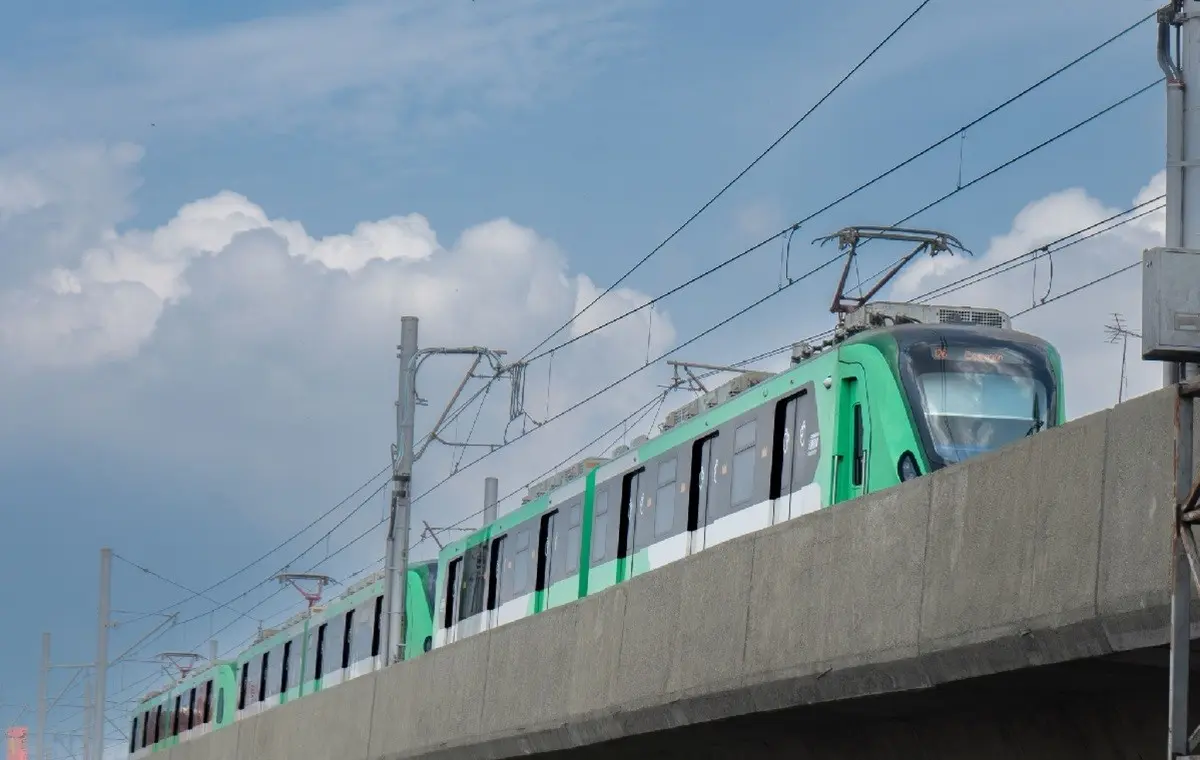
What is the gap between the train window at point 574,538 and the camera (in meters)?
23.6

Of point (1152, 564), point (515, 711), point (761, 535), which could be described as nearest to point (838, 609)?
point (761, 535)

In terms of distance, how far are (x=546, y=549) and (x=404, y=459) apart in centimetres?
567

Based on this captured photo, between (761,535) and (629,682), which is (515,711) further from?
(761,535)

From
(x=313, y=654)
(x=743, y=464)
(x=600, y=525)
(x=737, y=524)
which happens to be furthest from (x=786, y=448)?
(x=313, y=654)

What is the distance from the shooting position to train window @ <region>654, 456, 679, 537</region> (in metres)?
20.8

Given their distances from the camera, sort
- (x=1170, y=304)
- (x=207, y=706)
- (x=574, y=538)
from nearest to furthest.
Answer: (x=1170, y=304) → (x=574, y=538) → (x=207, y=706)

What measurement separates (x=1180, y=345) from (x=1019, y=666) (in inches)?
64.3

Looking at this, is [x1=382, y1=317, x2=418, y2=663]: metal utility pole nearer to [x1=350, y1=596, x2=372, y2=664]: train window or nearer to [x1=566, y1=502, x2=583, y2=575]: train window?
[x1=350, y1=596, x2=372, y2=664]: train window

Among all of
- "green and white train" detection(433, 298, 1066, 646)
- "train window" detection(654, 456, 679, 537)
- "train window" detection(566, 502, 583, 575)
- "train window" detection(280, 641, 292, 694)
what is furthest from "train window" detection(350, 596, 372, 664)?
"train window" detection(654, 456, 679, 537)

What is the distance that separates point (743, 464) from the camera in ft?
62.7

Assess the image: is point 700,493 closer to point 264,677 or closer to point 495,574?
point 495,574

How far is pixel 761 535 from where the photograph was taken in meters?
11.5

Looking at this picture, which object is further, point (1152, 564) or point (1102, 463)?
point (1102, 463)

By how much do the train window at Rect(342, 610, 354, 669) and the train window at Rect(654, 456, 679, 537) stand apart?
14259 mm
